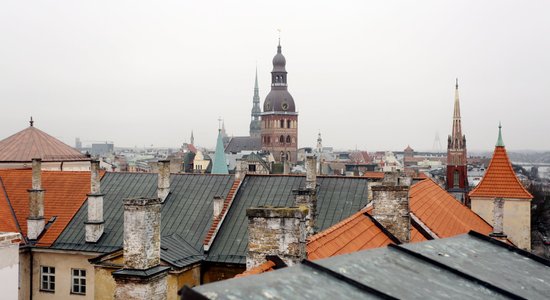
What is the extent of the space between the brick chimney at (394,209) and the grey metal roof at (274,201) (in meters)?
6.35

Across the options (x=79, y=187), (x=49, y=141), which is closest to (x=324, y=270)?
(x=79, y=187)

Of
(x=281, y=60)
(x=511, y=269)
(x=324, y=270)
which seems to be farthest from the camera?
(x=281, y=60)

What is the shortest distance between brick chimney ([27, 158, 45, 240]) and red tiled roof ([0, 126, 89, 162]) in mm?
7268

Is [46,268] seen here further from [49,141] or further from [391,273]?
[391,273]

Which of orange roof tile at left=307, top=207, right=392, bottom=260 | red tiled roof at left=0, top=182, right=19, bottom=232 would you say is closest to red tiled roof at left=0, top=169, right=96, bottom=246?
red tiled roof at left=0, top=182, right=19, bottom=232

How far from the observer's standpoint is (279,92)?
Answer: 107 meters

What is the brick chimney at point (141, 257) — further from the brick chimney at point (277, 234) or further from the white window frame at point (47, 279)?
the white window frame at point (47, 279)

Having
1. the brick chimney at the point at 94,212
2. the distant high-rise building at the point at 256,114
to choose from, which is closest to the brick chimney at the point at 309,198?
the brick chimney at the point at 94,212

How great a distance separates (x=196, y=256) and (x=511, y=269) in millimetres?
13299

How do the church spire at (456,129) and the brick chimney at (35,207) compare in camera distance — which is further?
the church spire at (456,129)

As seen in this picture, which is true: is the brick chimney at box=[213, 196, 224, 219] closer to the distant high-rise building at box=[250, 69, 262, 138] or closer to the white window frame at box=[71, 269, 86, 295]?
the white window frame at box=[71, 269, 86, 295]

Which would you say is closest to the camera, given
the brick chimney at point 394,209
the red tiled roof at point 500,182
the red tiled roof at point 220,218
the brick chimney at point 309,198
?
the brick chimney at point 394,209

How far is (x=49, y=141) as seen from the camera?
3084 cm

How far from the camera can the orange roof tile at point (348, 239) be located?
11609 millimetres
